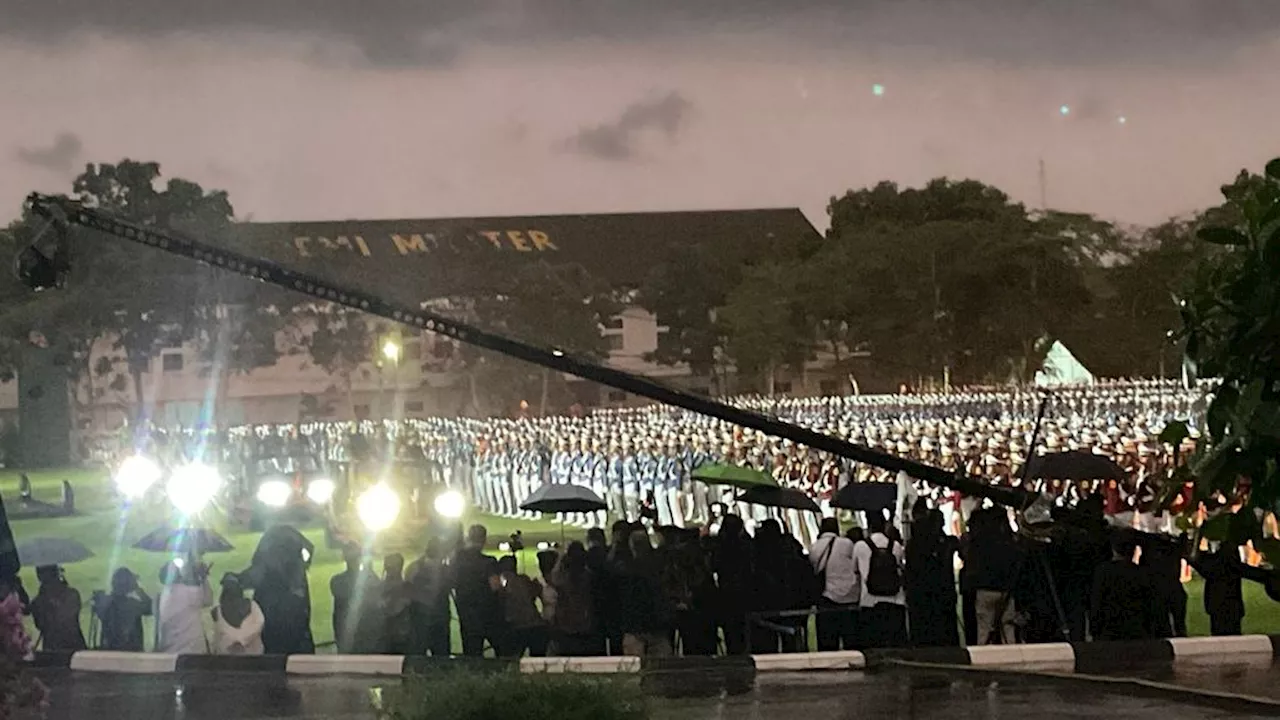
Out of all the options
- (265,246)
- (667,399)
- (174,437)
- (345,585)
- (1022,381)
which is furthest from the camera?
(1022,381)

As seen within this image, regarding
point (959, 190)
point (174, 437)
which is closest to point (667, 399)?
point (174, 437)

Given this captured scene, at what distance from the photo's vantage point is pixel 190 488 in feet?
73.6

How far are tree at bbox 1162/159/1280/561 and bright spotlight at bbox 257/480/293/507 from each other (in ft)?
75.8

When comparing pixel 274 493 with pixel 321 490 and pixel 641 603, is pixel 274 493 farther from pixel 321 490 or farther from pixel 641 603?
pixel 641 603

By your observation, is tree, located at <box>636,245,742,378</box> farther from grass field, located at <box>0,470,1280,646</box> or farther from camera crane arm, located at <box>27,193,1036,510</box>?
camera crane arm, located at <box>27,193,1036,510</box>

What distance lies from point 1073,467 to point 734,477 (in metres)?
3.44

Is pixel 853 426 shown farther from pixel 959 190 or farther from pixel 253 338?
pixel 959 190

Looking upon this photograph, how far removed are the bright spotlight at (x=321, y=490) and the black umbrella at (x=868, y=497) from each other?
12067 millimetres

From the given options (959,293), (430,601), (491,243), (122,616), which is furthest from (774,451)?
(491,243)

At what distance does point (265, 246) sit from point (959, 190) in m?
25.8

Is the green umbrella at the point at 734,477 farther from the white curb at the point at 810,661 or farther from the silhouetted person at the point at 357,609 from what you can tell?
the silhouetted person at the point at 357,609

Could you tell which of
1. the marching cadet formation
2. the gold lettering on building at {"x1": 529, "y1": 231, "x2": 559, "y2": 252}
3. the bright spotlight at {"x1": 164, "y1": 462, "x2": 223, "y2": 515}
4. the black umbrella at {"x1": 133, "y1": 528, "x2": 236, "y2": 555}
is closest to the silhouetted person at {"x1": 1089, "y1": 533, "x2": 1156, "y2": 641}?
the marching cadet formation

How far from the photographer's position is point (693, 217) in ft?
223

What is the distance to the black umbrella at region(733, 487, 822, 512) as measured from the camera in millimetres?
14727
